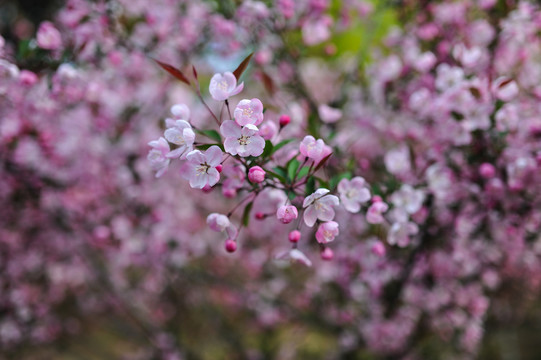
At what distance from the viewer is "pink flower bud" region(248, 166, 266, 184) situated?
0.83 meters

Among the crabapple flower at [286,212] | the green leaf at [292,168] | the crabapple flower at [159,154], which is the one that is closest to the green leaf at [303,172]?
the green leaf at [292,168]

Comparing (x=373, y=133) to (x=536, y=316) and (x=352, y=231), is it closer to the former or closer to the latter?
(x=352, y=231)

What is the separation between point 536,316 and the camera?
13.9 ft

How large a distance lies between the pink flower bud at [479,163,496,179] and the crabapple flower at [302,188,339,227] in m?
0.77

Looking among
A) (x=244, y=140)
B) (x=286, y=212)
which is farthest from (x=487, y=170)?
(x=244, y=140)

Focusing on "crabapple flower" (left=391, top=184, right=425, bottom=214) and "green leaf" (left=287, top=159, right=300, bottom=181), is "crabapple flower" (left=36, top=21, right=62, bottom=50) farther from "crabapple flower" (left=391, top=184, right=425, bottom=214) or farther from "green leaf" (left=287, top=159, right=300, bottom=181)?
"crabapple flower" (left=391, top=184, right=425, bottom=214)

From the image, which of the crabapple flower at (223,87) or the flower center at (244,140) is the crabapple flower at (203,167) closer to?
the flower center at (244,140)

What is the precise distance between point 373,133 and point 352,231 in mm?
773

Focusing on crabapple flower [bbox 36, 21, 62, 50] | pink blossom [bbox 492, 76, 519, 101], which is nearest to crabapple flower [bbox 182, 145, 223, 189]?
crabapple flower [bbox 36, 21, 62, 50]

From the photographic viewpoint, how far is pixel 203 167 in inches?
33.3

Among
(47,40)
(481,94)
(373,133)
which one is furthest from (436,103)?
(47,40)

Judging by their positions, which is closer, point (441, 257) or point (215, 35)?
point (441, 257)

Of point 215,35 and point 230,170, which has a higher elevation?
point 230,170

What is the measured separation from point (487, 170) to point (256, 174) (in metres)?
0.96
